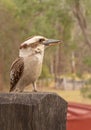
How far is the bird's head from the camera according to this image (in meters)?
1.96

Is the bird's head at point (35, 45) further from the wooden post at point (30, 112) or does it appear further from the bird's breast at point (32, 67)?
the wooden post at point (30, 112)

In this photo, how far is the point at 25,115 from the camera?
1.37 m

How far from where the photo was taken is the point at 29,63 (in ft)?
6.89

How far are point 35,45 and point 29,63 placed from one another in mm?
127

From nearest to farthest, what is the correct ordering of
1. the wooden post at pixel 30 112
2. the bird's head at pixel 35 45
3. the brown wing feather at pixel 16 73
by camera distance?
the wooden post at pixel 30 112
the bird's head at pixel 35 45
the brown wing feather at pixel 16 73

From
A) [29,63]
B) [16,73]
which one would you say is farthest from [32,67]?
[16,73]

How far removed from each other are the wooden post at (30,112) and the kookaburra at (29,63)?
471 millimetres

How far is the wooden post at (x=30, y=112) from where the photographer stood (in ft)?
4.49

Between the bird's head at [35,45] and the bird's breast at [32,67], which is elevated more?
the bird's head at [35,45]

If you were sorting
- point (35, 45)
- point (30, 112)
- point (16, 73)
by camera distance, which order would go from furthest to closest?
point (16, 73) → point (35, 45) → point (30, 112)

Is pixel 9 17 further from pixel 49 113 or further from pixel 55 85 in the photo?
pixel 49 113

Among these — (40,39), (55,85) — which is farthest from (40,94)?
(55,85)

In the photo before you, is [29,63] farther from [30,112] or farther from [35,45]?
[30,112]

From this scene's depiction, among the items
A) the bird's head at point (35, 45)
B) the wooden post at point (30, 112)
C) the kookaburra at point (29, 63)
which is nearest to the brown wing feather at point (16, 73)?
the kookaburra at point (29, 63)
